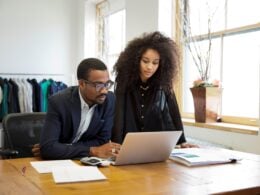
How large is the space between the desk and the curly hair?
731 millimetres

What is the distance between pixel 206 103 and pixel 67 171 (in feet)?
5.58

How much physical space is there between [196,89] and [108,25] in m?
2.44

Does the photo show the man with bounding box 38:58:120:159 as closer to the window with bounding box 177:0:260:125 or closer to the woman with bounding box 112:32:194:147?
the woman with bounding box 112:32:194:147

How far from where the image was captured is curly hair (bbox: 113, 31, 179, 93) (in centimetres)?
220

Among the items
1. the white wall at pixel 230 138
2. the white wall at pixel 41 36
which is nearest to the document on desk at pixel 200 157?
the white wall at pixel 230 138

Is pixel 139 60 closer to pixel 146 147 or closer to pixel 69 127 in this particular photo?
pixel 69 127

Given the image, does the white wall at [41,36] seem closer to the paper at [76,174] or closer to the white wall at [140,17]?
the white wall at [140,17]

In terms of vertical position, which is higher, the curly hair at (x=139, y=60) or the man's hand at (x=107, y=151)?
the curly hair at (x=139, y=60)

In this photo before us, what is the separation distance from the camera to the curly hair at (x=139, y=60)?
7.23ft

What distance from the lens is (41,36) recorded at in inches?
195

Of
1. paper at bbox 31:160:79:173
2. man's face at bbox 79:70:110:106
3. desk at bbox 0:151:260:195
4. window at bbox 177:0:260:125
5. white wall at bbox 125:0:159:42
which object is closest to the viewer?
desk at bbox 0:151:260:195

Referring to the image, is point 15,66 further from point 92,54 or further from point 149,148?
point 149,148

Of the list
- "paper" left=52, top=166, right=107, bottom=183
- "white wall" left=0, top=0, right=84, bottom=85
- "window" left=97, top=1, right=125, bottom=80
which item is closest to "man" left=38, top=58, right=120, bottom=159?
"paper" left=52, top=166, right=107, bottom=183

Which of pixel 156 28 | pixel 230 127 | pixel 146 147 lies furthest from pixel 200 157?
pixel 156 28
